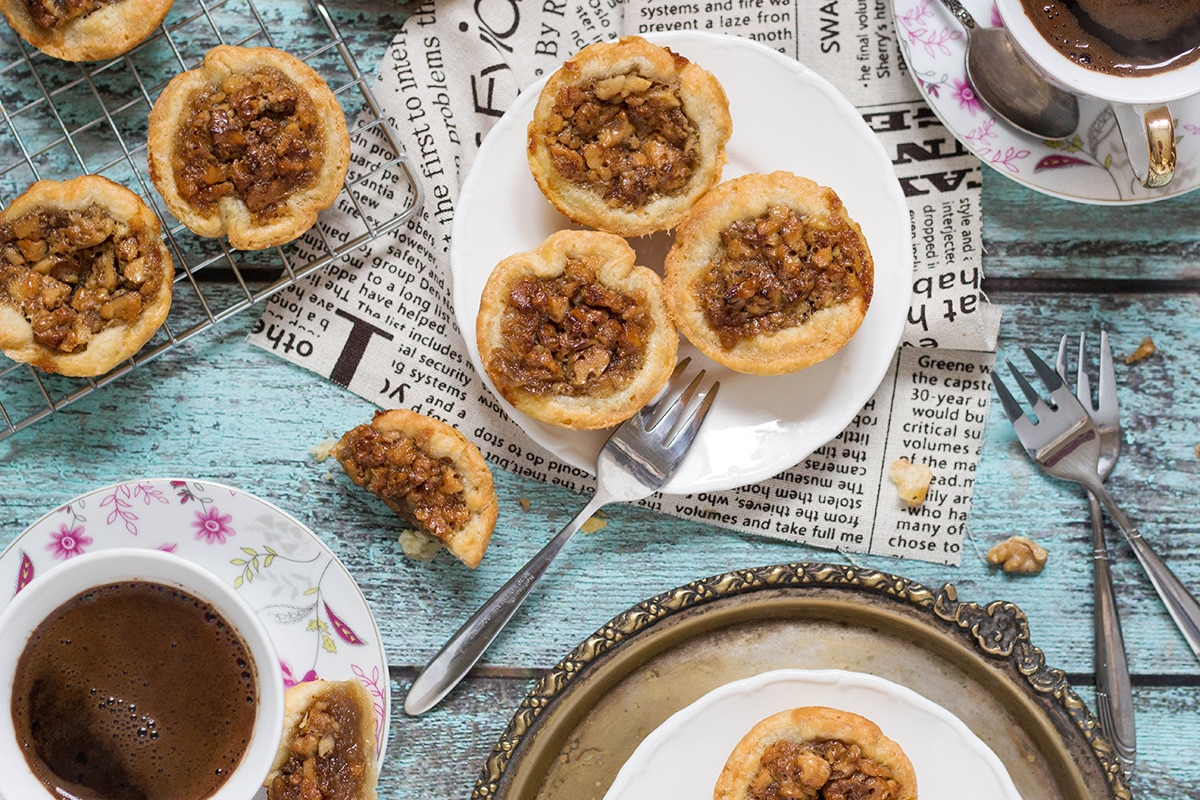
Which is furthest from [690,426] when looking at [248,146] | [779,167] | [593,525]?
[248,146]

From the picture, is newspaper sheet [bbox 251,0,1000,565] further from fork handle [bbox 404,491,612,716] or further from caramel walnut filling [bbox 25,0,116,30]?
caramel walnut filling [bbox 25,0,116,30]

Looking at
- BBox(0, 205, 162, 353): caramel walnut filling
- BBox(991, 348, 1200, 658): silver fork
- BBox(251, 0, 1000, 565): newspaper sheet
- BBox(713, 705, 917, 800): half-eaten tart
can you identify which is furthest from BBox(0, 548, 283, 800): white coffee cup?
BBox(991, 348, 1200, 658): silver fork

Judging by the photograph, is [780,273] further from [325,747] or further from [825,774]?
[325,747]

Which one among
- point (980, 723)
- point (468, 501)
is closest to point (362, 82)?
point (468, 501)

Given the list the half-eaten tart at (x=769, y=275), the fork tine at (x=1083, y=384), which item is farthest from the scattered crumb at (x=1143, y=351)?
the half-eaten tart at (x=769, y=275)

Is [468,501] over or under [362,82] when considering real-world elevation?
under

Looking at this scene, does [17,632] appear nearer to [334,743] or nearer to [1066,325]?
[334,743]
